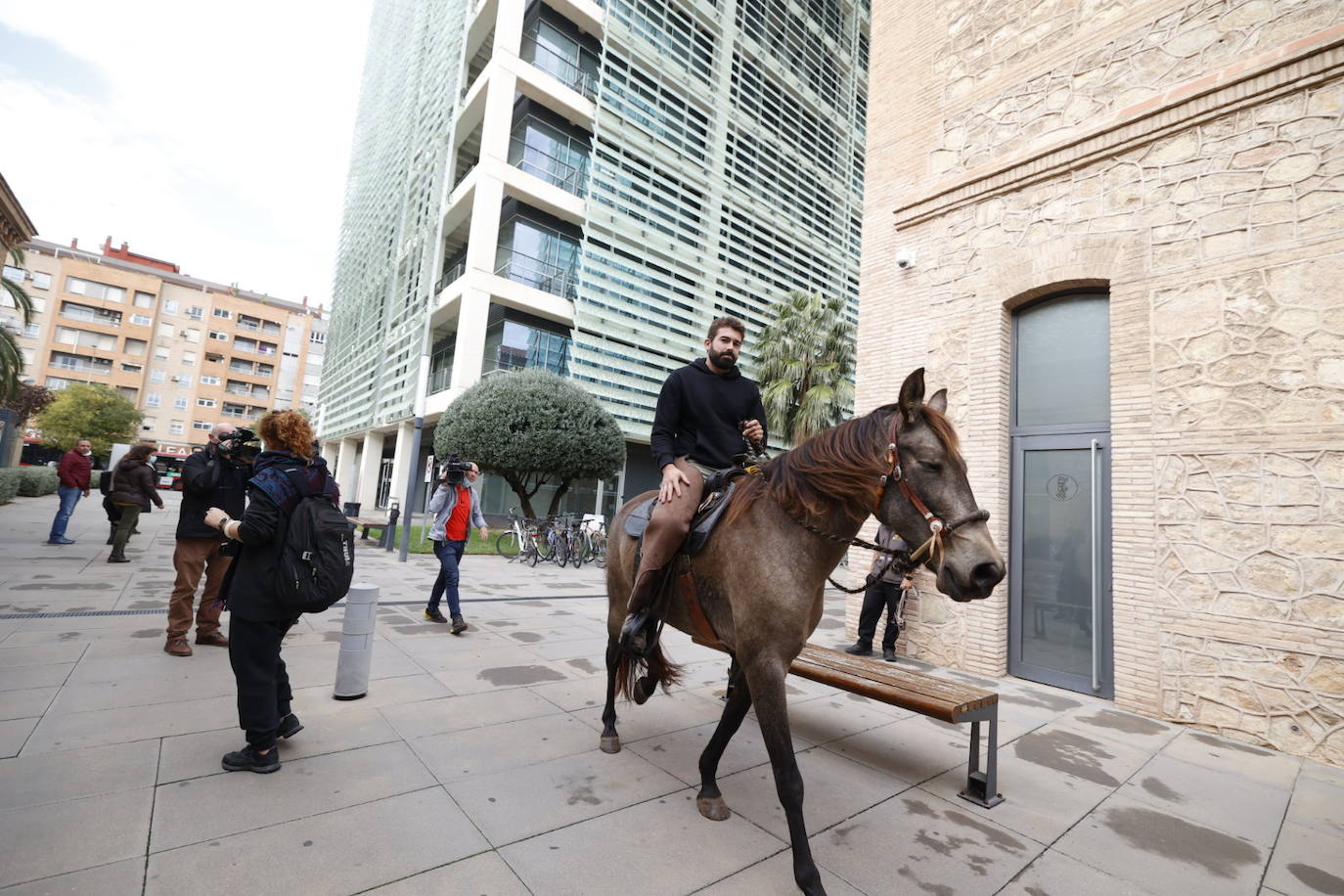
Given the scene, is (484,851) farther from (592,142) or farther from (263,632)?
(592,142)

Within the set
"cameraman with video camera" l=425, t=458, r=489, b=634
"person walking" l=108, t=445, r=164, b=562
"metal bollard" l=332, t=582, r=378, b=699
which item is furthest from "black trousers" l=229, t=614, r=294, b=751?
"person walking" l=108, t=445, r=164, b=562

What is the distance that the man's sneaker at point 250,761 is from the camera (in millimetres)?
2934

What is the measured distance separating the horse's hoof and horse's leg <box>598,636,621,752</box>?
2.75ft

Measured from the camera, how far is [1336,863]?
9.17ft

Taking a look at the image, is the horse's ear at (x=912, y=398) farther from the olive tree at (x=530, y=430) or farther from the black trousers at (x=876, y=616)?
the olive tree at (x=530, y=430)

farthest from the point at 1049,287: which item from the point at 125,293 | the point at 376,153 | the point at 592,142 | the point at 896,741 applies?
the point at 125,293

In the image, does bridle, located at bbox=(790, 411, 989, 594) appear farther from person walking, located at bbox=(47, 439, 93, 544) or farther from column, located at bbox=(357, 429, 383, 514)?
column, located at bbox=(357, 429, 383, 514)

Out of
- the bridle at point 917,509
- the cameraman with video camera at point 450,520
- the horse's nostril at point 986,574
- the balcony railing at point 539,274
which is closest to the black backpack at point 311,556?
the bridle at point 917,509

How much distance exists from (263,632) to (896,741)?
4134 mm

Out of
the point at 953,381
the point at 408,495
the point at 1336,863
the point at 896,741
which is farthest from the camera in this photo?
the point at 408,495

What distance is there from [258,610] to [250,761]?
0.78 metres

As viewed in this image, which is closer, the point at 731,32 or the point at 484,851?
the point at 484,851

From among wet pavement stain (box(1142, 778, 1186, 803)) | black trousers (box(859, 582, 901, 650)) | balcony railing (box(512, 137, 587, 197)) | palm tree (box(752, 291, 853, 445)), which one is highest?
balcony railing (box(512, 137, 587, 197))

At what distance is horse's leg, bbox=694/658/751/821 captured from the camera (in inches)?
113
